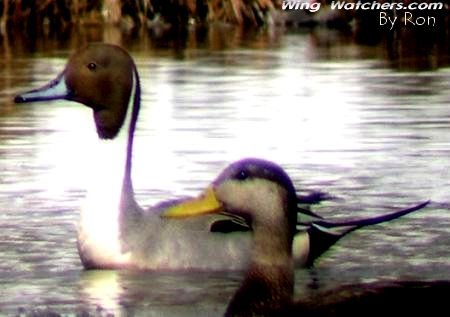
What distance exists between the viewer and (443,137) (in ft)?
45.4

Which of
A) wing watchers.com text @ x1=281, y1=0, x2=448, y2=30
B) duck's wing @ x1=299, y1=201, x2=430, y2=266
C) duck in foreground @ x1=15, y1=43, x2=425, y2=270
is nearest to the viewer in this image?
duck in foreground @ x1=15, y1=43, x2=425, y2=270

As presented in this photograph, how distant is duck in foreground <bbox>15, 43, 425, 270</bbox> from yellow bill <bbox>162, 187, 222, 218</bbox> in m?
0.89

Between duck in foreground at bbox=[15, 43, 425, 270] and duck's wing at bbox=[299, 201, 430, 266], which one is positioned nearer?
duck in foreground at bbox=[15, 43, 425, 270]

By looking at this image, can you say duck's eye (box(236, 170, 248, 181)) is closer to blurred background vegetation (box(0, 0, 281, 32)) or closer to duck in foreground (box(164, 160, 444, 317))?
duck in foreground (box(164, 160, 444, 317))

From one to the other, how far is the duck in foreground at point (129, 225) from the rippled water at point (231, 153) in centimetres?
8

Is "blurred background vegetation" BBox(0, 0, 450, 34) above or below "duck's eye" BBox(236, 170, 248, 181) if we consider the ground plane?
below

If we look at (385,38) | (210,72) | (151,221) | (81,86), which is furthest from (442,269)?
(385,38)

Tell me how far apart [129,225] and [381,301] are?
270cm

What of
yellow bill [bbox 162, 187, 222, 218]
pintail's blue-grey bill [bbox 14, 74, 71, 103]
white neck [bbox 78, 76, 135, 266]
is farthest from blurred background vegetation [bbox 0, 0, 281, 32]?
yellow bill [bbox 162, 187, 222, 218]

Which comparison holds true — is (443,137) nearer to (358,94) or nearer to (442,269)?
(358,94)

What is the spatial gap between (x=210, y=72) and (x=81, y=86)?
9639 millimetres

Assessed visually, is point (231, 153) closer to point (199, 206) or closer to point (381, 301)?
point (199, 206)

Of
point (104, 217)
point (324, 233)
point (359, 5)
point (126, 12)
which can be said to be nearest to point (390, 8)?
point (359, 5)

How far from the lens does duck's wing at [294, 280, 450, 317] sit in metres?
6.75
